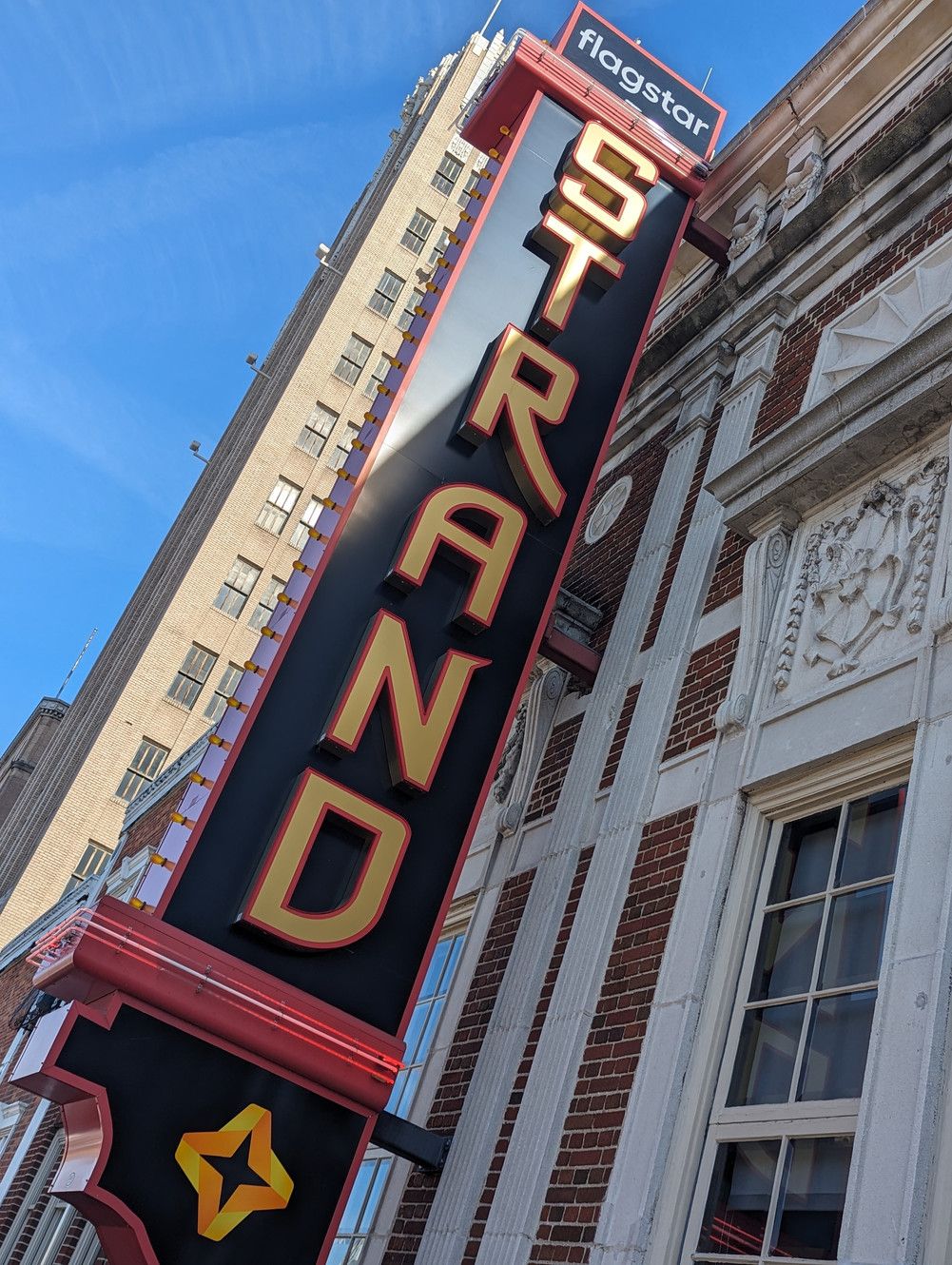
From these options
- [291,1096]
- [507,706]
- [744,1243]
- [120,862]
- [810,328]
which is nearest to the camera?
[744,1243]

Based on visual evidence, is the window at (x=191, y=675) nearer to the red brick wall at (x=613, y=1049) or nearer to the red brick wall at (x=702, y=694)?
the red brick wall at (x=702, y=694)

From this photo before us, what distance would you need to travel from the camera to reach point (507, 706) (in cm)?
886

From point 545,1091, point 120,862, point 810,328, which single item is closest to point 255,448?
point 120,862

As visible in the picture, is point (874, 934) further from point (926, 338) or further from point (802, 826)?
point (926, 338)

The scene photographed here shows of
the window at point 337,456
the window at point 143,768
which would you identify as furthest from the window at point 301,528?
the window at point 143,768

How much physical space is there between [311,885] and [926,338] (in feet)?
16.2

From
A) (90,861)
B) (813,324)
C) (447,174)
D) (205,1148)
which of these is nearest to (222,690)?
(90,861)

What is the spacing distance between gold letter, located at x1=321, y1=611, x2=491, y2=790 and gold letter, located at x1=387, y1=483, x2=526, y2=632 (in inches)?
13.4

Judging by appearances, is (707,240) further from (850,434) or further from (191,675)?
(191,675)

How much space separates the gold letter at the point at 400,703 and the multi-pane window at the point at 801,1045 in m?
2.37

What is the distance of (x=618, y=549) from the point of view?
11.1 metres

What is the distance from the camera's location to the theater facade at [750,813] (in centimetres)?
583

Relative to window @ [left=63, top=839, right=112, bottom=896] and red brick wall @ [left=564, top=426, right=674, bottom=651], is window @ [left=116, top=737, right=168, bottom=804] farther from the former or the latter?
red brick wall @ [left=564, top=426, right=674, bottom=651]

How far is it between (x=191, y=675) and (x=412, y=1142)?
1305 inches
